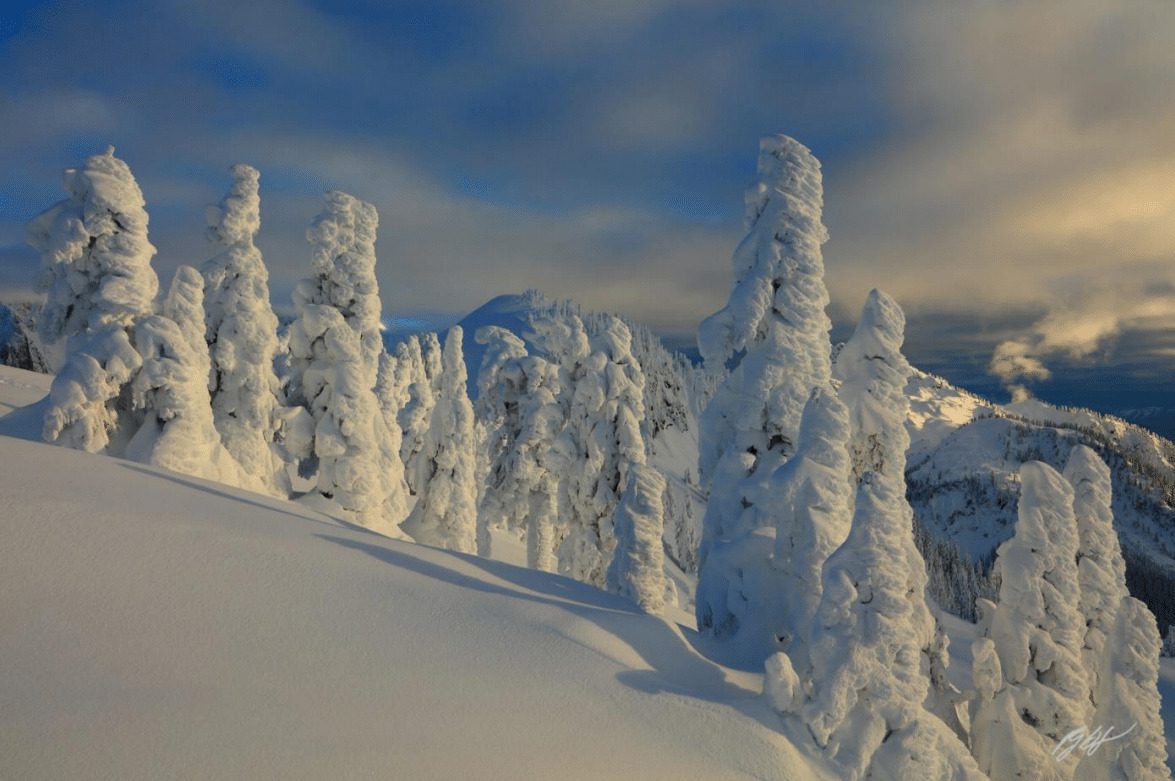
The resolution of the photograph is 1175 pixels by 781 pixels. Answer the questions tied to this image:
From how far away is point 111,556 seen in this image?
8.27 m

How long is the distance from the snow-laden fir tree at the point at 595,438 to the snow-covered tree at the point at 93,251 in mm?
14893

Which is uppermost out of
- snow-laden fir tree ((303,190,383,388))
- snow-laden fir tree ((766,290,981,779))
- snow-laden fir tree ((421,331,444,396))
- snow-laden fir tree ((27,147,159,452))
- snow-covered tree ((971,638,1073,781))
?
snow-laden fir tree ((421,331,444,396))

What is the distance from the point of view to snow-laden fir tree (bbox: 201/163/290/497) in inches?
875

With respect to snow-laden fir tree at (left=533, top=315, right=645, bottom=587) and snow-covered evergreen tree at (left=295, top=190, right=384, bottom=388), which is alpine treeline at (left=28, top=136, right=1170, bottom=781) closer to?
snow-covered evergreen tree at (left=295, top=190, right=384, bottom=388)

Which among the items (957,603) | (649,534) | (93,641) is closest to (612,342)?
(649,534)

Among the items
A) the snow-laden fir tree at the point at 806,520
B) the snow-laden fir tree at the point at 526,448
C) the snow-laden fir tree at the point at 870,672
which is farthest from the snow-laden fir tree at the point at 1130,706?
the snow-laden fir tree at the point at 526,448

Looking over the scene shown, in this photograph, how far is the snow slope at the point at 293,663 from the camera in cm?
594

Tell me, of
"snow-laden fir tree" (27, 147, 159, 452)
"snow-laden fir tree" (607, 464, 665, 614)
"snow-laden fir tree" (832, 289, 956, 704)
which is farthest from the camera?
"snow-laden fir tree" (607, 464, 665, 614)

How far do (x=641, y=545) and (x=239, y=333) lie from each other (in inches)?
599

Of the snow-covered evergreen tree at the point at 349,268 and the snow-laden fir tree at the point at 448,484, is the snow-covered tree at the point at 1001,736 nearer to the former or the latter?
the snow-covered evergreen tree at the point at 349,268

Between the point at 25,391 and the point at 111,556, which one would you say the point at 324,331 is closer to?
the point at 111,556

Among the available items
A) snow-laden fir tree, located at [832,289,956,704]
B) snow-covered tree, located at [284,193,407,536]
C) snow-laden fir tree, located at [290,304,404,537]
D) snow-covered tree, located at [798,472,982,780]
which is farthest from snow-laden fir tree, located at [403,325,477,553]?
snow-covered tree, located at [798,472,982,780]

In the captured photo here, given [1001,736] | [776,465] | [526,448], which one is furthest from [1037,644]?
[526,448]
